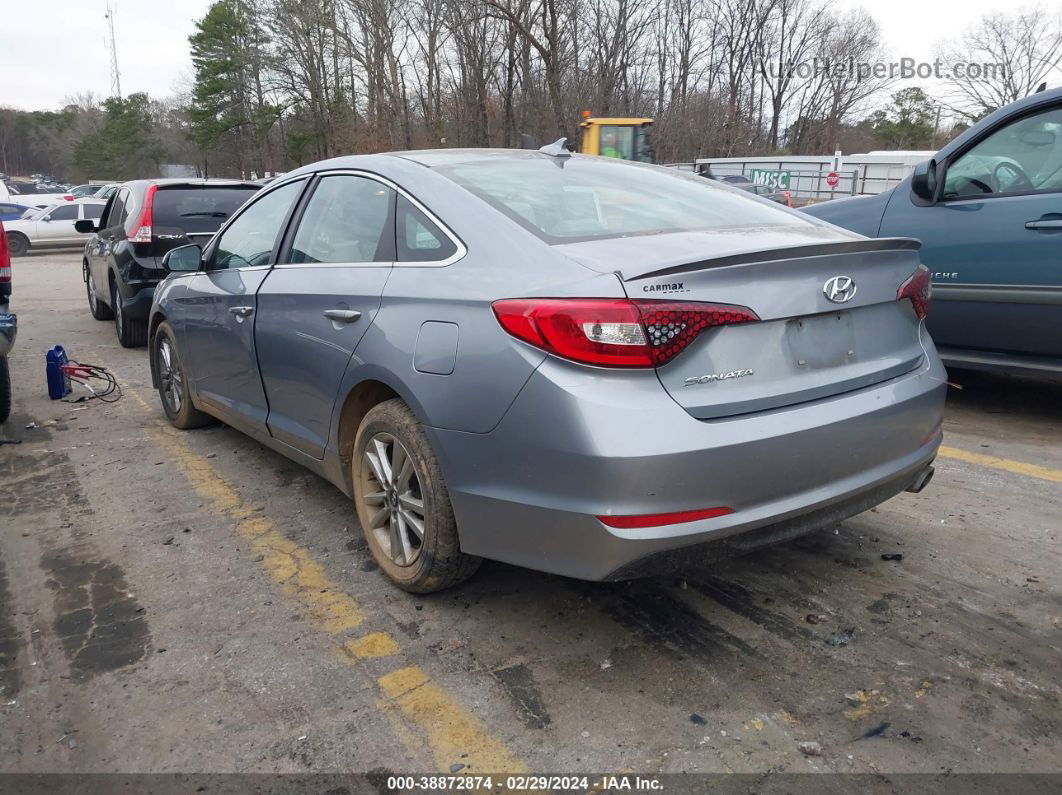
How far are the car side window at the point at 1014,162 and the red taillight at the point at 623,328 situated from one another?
365cm

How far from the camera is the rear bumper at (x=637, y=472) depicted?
232cm

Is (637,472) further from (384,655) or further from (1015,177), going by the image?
(1015,177)

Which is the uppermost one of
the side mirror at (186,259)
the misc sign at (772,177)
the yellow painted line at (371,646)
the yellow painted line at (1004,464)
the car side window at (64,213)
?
the misc sign at (772,177)

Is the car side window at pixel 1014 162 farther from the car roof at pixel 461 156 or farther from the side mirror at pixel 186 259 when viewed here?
the side mirror at pixel 186 259

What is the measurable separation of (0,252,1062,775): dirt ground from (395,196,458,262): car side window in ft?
4.11

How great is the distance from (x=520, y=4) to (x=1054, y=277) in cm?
3786

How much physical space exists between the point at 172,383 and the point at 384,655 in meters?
3.53

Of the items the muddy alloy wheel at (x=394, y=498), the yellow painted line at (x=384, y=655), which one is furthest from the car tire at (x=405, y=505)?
the yellow painted line at (x=384, y=655)

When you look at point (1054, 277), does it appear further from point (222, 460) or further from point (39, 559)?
point (39, 559)

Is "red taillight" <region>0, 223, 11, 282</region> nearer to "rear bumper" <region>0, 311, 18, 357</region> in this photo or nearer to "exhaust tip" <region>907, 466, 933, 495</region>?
"rear bumper" <region>0, 311, 18, 357</region>

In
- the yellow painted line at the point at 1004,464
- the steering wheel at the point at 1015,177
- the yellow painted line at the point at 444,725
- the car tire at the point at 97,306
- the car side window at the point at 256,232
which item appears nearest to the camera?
the yellow painted line at the point at 444,725

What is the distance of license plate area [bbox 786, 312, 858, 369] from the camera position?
2570mm

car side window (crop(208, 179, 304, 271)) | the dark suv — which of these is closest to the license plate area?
car side window (crop(208, 179, 304, 271))

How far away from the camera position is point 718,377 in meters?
2.42
